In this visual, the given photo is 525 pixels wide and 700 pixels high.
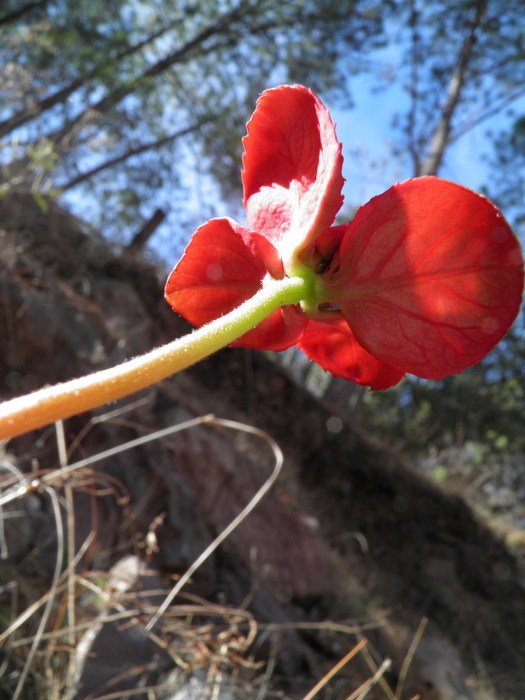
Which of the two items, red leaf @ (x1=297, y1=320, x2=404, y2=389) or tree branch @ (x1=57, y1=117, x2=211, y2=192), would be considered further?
tree branch @ (x1=57, y1=117, x2=211, y2=192)

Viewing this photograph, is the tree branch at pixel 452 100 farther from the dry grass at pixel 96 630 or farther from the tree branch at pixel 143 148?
the dry grass at pixel 96 630

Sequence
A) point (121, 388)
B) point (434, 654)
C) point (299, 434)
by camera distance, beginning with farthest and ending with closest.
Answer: point (299, 434), point (434, 654), point (121, 388)

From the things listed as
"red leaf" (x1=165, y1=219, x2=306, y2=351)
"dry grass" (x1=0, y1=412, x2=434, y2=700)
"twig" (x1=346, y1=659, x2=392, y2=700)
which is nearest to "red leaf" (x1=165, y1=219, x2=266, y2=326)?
"red leaf" (x1=165, y1=219, x2=306, y2=351)

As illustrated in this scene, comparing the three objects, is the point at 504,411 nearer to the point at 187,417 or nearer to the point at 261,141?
the point at 187,417

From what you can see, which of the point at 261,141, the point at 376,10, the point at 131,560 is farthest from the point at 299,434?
the point at 261,141

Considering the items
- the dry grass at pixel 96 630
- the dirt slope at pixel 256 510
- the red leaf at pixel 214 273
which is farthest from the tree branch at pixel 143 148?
the red leaf at pixel 214 273

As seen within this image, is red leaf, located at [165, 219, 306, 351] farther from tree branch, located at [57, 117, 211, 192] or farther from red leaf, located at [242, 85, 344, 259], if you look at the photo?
tree branch, located at [57, 117, 211, 192]
